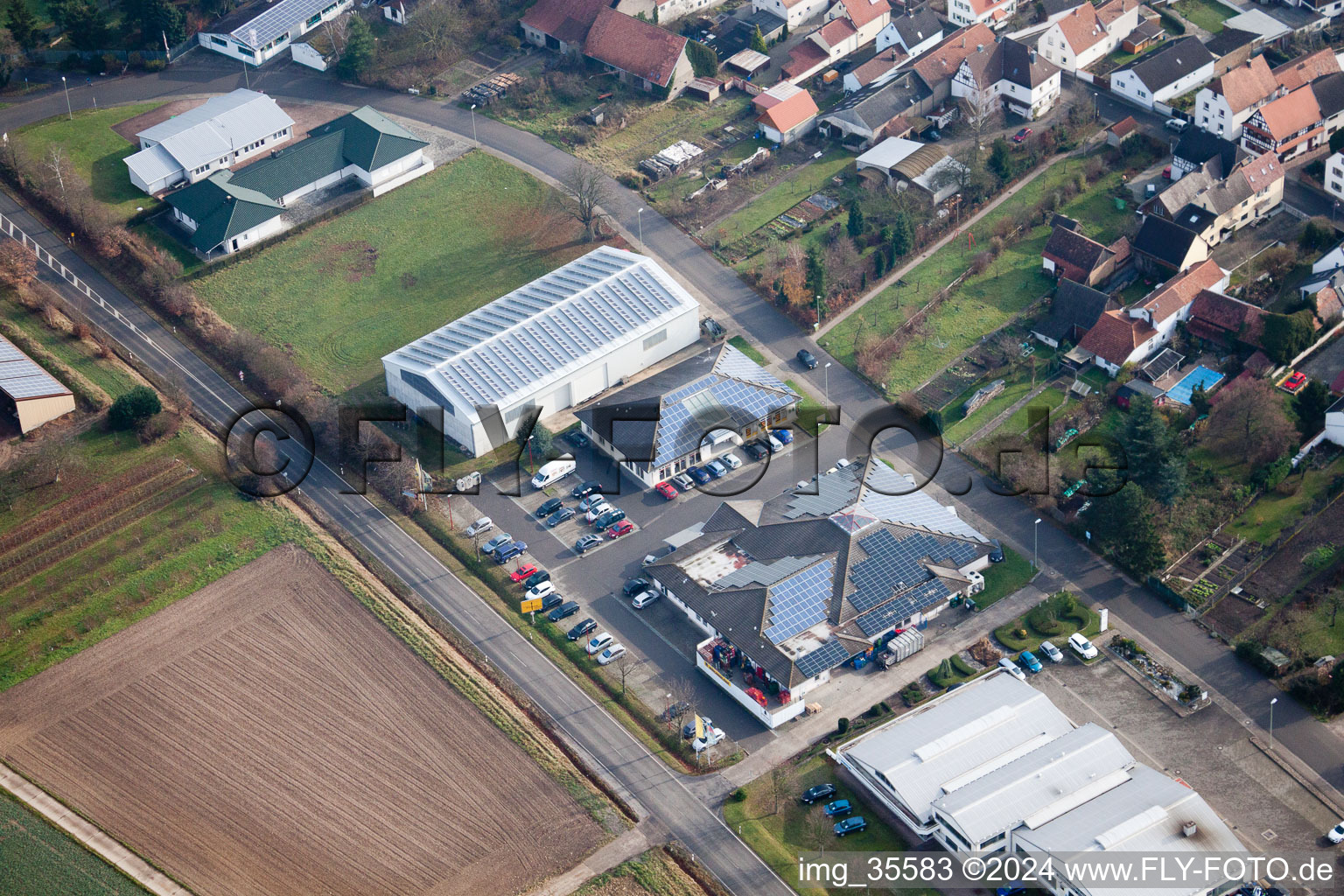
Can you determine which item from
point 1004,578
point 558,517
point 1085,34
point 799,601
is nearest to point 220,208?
point 558,517

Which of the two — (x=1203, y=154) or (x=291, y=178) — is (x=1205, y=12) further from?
(x=291, y=178)

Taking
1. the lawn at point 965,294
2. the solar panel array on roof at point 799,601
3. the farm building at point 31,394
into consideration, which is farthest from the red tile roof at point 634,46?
the solar panel array on roof at point 799,601

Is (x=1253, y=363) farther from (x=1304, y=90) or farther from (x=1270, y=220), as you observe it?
(x=1304, y=90)

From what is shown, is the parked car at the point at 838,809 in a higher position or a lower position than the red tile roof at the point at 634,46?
lower

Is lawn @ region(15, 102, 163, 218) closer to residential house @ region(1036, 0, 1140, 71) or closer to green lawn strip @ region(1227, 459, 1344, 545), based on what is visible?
residential house @ region(1036, 0, 1140, 71)

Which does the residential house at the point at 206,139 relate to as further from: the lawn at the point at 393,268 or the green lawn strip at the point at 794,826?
the green lawn strip at the point at 794,826

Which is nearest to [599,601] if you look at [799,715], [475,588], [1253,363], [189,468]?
[475,588]

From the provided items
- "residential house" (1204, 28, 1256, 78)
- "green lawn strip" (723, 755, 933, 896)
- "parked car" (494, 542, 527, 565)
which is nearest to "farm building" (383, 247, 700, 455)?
"parked car" (494, 542, 527, 565)

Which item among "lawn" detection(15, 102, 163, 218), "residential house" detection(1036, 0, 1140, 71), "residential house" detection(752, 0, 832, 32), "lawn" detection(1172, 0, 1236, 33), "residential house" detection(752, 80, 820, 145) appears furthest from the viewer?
"residential house" detection(752, 0, 832, 32)
